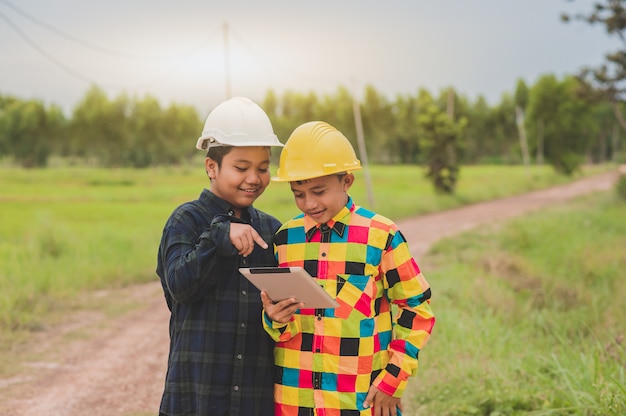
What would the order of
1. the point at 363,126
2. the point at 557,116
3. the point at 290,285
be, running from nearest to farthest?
the point at 290,285
the point at 363,126
the point at 557,116

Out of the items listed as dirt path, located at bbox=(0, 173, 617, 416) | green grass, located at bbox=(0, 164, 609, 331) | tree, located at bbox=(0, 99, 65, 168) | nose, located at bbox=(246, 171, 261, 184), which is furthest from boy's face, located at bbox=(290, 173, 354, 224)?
tree, located at bbox=(0, 99, 65, 168)

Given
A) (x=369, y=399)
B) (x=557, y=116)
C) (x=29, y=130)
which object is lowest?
(x=369, y=399)

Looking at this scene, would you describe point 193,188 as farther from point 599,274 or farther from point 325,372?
point 325,372

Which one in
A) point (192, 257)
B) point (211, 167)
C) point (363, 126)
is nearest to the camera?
point (192, 257)

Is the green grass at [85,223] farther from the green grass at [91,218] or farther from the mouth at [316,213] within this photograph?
the mouth at [316,213]

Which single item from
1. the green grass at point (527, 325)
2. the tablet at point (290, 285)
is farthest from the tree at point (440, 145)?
the tablet at point (290, 285)

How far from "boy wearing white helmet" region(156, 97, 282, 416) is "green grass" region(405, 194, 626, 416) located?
6.26 ft

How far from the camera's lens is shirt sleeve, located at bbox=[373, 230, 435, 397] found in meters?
2.19

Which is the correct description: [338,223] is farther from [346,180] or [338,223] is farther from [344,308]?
[344,308]

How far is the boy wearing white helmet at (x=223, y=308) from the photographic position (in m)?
2.28

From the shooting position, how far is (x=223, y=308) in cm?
232

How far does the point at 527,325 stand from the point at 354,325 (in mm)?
4578

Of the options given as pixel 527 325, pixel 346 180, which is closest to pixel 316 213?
pixel 346 180

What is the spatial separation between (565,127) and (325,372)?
45.4 meters
